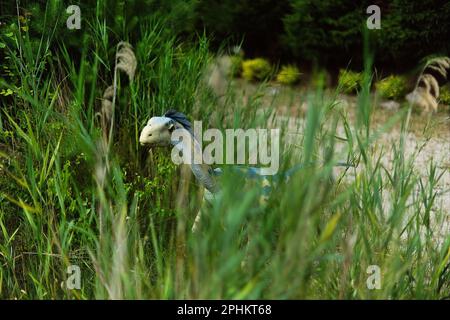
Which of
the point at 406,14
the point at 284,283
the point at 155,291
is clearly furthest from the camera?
the point at 406,14

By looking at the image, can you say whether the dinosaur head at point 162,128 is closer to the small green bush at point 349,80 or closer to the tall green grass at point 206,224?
the tall green grass at point 206,224

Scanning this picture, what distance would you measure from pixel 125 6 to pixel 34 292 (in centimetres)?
206

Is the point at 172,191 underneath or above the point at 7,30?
underneath

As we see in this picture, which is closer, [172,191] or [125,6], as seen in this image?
[172,191]

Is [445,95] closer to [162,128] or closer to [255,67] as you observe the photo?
[255,67]

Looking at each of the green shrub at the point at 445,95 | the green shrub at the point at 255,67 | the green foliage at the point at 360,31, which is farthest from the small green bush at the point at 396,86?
the green shrub at the point at 255,67

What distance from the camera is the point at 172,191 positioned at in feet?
10.7

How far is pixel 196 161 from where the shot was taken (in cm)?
260

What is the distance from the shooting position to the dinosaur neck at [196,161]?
2604 mm

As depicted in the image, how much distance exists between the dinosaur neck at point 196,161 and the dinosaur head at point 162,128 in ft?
0.08

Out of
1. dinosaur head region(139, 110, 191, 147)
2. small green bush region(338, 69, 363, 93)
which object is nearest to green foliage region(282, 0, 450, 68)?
small green bush region(338, 69, 363, 93)

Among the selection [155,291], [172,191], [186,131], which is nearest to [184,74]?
[172,191]

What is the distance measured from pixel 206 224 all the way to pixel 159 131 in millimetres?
642
